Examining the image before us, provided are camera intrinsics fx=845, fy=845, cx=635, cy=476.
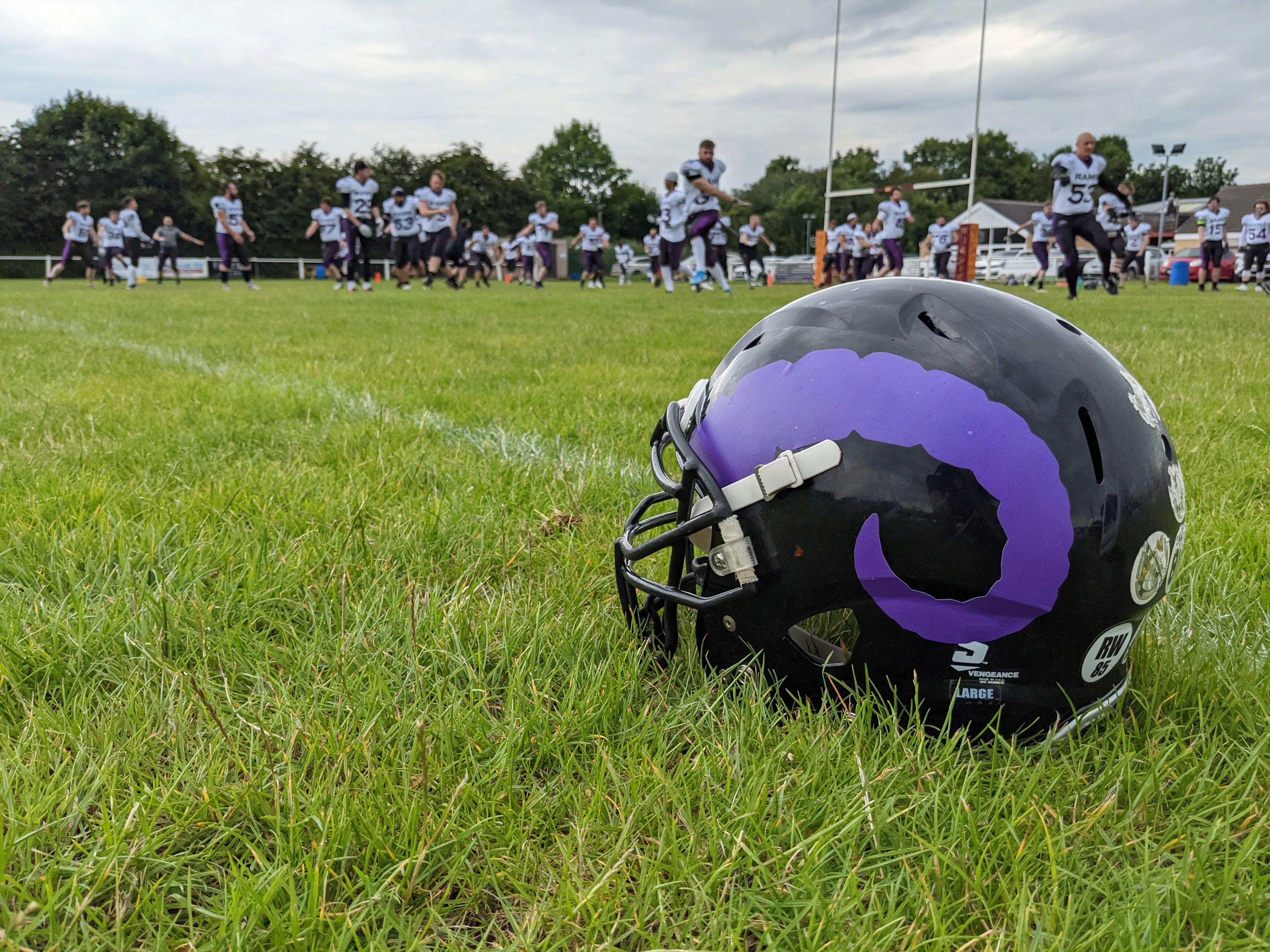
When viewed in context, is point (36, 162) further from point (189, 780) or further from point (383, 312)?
point (189, 780)

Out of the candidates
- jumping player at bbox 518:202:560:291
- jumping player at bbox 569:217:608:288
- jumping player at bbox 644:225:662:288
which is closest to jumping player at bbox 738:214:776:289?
jumping player at bbox 644:225:662:288

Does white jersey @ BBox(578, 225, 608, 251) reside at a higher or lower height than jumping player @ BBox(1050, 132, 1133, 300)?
higher

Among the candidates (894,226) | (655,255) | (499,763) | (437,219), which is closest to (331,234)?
(437,219)

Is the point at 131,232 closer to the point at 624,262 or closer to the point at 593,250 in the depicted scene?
the point at 593,250

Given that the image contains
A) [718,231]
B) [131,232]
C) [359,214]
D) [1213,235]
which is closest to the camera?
[718,231]

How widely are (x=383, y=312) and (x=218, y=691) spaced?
356 inches

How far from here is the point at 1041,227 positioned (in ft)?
61.2

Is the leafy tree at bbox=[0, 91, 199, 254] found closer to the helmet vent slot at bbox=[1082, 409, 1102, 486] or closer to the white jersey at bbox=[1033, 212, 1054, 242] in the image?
the white jersey at bbox=[1033, 212, 1054, 242]

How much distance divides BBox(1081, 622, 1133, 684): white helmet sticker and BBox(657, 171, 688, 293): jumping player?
15.3 m

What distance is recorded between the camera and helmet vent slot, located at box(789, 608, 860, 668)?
141 cm

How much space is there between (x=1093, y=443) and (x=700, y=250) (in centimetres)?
1402

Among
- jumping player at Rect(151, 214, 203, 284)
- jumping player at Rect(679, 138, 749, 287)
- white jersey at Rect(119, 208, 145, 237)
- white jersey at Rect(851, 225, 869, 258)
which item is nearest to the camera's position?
jumping player at Rect(679, 138, 749, 287)

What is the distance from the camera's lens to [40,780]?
119cm

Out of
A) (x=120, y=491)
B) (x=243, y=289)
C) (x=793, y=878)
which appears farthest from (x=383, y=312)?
(x=243, y=289)
